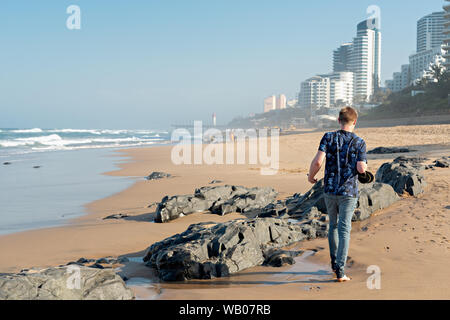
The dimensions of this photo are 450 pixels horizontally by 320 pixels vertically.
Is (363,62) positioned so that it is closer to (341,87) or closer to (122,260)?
(341,87)

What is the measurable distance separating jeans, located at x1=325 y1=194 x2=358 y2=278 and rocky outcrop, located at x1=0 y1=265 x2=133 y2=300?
2044 mm

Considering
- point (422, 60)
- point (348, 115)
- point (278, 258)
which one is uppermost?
point (422, 60)

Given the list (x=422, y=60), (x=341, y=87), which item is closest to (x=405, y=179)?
(x=422, y=60)

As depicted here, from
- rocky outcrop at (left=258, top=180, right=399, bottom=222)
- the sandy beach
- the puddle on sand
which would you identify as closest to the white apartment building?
rocky outcrop at (left=258, top=180, right=399, bottom=222)

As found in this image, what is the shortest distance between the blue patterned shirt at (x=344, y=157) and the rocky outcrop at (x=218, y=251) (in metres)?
1.26

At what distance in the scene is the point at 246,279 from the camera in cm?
459

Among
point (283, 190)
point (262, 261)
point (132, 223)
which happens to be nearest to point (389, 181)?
point (283, 190)

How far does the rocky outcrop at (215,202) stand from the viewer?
319 inches

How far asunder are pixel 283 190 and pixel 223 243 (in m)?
5.90

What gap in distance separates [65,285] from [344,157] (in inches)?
108

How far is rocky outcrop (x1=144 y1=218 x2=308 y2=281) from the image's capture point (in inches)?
185

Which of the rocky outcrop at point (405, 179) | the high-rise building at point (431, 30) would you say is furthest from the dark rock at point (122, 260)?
the high-rise building at point (431, 30)

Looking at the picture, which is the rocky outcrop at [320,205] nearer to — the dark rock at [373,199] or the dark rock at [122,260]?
the dark rock at [373,199]

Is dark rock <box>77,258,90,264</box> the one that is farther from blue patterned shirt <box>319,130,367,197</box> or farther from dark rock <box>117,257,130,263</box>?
blue patterned shirt <box>319,130,367,197</box>
